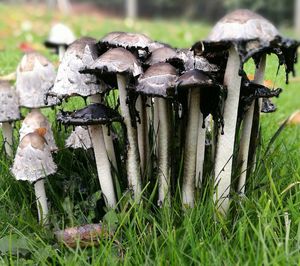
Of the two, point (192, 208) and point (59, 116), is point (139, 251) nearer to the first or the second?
point (192, 208)

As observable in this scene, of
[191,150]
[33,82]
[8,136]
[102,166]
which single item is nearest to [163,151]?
[191,150]

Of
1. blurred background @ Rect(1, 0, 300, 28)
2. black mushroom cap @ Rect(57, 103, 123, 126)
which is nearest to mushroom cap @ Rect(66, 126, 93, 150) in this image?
black mushroom cap @ Rect(57, 103, 123, 126)

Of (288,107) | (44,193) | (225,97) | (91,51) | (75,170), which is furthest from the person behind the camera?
(288,107)

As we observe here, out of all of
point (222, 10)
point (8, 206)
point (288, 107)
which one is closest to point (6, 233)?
point (8, 206)

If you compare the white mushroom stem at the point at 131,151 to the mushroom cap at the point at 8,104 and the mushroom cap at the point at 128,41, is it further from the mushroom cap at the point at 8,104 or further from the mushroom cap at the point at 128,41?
the mushroom cap at the point at 8,104

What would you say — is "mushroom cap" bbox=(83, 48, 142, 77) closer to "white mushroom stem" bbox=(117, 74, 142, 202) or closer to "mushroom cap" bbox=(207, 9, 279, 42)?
"white mushroom stem" bbox=(117, 74, 142, 202)

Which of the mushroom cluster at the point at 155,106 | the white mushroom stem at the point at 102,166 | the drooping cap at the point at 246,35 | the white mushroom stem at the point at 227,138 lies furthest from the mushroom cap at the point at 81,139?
the drooping cap at the point at 246,35
